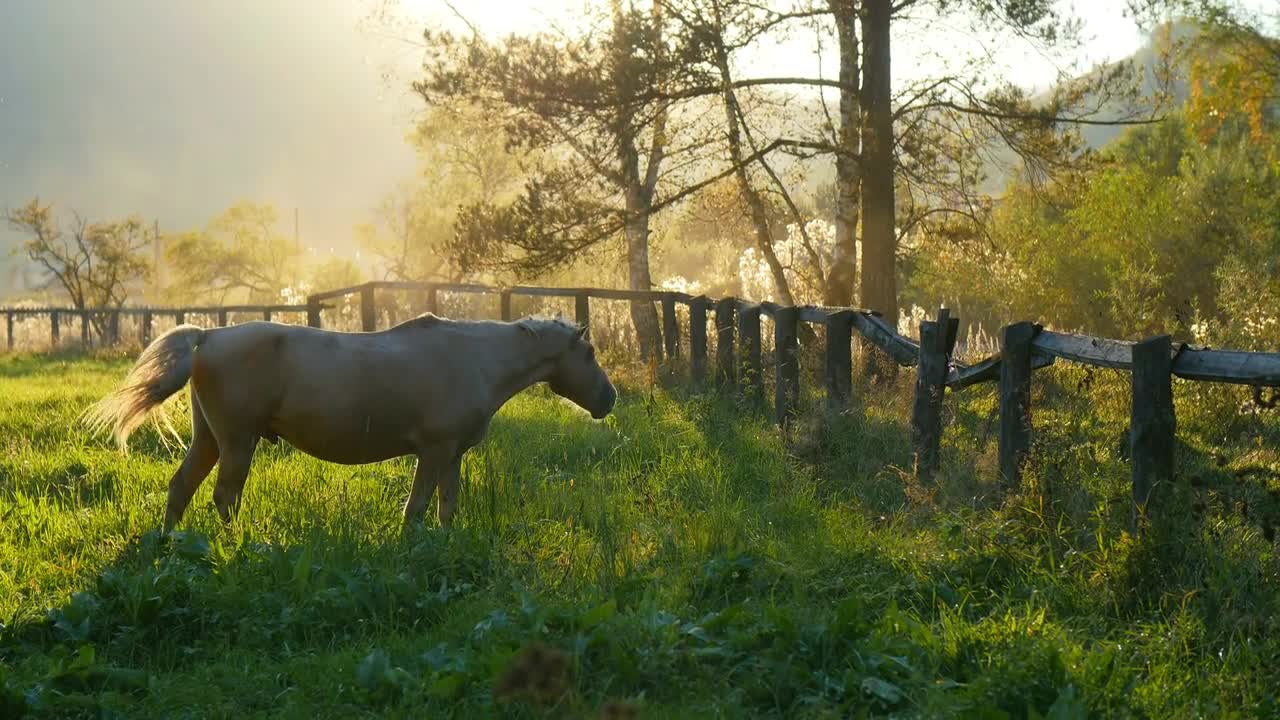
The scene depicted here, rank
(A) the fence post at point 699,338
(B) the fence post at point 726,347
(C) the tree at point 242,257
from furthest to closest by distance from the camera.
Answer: (C) the tree at point 242,257
(A) the fence post at point 699,338
(B) the fence post at point 726,347

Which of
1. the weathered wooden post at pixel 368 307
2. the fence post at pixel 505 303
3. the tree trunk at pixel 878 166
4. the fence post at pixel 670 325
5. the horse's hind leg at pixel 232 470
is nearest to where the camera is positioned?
the horse's hind leg at pixel 232 470

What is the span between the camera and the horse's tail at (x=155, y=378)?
6.48 meters

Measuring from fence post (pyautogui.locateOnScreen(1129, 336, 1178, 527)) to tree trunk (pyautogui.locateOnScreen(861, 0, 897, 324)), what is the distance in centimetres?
800

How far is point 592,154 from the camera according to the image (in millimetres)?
15398

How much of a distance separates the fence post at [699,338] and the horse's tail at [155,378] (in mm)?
7331

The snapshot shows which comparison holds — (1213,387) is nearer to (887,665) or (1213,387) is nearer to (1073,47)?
(1073,47)

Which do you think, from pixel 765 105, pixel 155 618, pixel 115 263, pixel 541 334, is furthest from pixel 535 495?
pixel 115 263

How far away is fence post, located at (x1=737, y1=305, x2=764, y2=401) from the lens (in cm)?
1116

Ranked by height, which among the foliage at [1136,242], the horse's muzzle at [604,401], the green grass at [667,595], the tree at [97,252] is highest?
the tree at [97,252]

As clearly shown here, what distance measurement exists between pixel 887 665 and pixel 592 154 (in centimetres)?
1209

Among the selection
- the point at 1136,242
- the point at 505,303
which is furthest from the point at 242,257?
the point at 1136,242

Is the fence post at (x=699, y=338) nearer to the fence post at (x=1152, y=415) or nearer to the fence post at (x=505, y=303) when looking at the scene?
the fence post at (x=505, y=303)

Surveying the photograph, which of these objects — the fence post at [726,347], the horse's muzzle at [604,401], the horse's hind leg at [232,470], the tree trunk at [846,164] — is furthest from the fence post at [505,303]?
the horse's hind leg at [232,470]

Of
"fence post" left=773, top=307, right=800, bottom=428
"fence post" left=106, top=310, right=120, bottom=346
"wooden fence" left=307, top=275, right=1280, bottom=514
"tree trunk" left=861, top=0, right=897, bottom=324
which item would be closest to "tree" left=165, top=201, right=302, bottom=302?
"fence post" left=106, top=310, right=120, bottom=346
